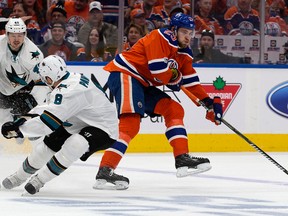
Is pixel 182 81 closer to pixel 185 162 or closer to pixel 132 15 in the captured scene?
pixel 185 162

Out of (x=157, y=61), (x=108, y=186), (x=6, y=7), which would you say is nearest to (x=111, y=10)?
(x=6, y=7)

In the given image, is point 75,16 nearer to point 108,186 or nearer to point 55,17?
point 55,17

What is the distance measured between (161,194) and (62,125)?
716mm

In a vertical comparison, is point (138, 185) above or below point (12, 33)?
below

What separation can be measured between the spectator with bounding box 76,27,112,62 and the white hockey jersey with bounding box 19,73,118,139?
3.20 metres

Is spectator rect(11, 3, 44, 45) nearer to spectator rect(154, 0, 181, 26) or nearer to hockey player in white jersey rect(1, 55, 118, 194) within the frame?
spectator rect(154, 0, 181, 26)

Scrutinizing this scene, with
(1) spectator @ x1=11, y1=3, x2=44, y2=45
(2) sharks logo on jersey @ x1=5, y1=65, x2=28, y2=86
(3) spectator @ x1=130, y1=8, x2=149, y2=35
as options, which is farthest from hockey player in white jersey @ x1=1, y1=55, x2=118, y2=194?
(3) spectator @ x1=130, y1=8, x2=149, y2=35

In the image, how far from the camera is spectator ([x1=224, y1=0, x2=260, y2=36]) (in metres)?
9.59

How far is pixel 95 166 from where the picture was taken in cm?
802

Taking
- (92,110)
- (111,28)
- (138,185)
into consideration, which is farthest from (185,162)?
(111,28)

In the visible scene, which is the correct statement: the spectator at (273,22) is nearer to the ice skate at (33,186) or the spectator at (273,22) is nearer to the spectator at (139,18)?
the spectator at (139,18)

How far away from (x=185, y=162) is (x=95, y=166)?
1.59 m

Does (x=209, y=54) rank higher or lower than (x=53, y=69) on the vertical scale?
lower

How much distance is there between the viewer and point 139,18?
30.9 ft
